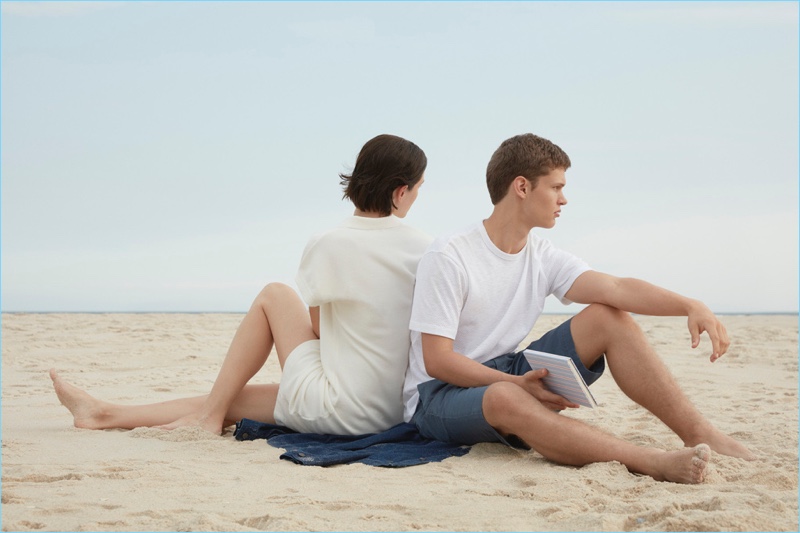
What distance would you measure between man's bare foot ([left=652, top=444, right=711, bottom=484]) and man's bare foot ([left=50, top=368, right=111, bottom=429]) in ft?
9.10

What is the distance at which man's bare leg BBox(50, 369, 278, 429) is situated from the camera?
13.5ft

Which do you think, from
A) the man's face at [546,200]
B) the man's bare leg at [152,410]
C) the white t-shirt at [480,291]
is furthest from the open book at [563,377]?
the man's bare leg at [152,410]

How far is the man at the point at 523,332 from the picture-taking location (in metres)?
3.17

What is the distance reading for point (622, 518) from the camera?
2457mm

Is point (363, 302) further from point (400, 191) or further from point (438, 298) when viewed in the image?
point (400, 191)

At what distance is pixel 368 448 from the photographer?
353 cm

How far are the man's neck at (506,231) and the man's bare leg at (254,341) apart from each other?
1.00 metres

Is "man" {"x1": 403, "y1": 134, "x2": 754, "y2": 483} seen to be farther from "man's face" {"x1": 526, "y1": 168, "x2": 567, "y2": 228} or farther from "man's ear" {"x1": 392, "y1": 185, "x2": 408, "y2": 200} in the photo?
"man's ear" {"x1": 392, "y1": 185, "x2": 408, "y2": 200}

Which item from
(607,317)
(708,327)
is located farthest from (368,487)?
(708,327)

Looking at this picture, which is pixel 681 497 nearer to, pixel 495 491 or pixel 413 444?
pixel 495 491

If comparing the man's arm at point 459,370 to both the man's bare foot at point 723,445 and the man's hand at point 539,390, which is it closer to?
the man's hand at point 539,390

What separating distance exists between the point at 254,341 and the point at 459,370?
3.94 feet

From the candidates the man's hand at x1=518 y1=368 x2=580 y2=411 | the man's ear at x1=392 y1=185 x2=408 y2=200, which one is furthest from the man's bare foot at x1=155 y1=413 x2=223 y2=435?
the man's hand at x1=518 y1=368 x2=580 y2=411

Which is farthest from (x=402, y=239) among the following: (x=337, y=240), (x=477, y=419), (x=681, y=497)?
(x=681, y=497)
